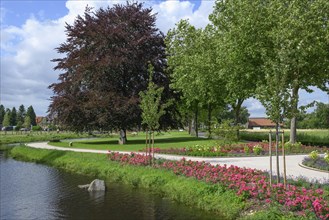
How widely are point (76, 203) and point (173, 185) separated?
168 inches

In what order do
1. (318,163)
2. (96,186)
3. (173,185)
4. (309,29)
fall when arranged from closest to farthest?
(173,185) < (96,186) < (318,163) < (309,29)

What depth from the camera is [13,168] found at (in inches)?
1085

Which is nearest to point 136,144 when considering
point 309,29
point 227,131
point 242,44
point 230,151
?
point 230,151

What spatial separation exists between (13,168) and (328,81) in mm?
28735

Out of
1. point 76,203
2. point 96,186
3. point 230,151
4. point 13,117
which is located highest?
point 13,117

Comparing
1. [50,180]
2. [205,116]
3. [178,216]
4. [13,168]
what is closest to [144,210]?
[178,216]

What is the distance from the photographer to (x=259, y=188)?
1338cm

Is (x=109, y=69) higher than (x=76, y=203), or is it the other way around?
(x=109, y=69)

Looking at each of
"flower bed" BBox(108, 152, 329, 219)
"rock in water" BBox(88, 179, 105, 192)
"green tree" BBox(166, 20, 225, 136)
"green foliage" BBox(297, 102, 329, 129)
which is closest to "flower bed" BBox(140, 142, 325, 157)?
"flower bed" BBox(108, 152, 329, 219)

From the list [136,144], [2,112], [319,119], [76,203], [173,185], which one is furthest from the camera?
[2,112]

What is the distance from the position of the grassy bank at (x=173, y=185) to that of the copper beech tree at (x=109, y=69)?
830 centimetres

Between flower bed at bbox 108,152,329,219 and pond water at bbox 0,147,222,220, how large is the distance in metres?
1.74

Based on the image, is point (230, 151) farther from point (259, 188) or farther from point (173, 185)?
point (259, 188)

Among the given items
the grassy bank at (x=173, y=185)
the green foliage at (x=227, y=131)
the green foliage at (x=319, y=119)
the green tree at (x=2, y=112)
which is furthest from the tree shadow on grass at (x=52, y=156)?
the green tree at (x=2, y=112)
